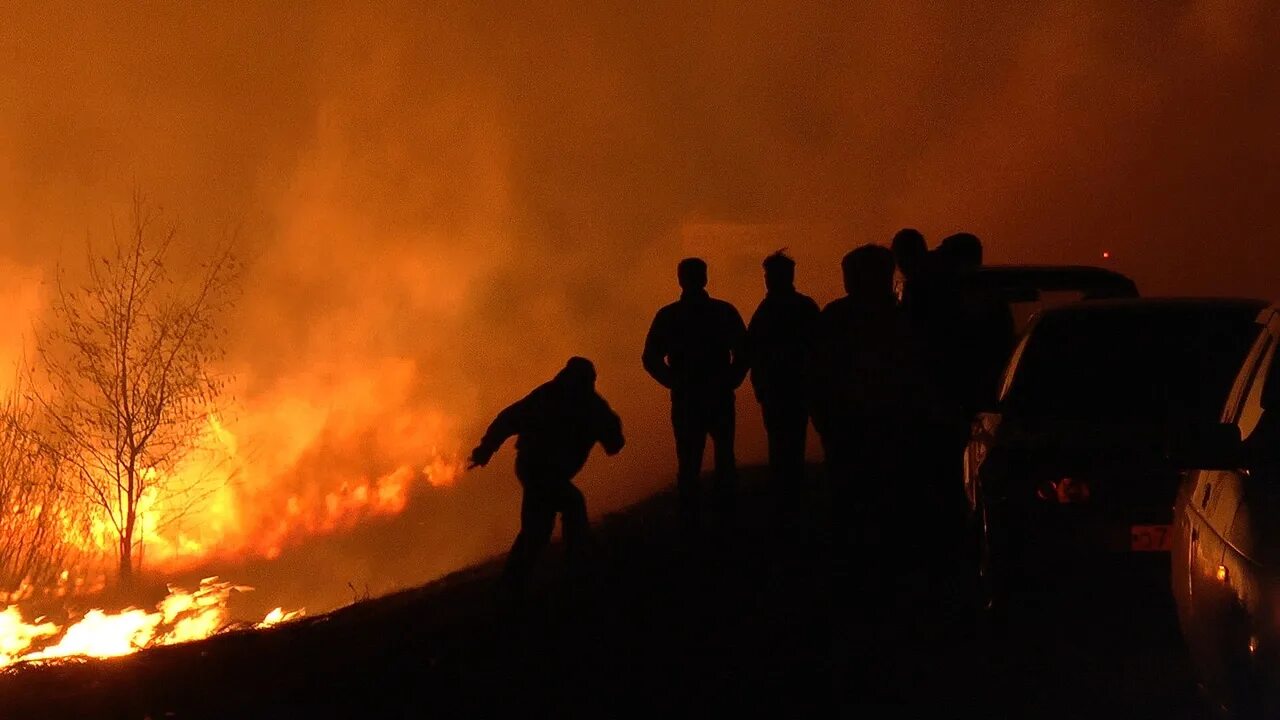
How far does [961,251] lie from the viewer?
12773mm

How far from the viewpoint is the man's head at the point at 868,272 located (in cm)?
1007

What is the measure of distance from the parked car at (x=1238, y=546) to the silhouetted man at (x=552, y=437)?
6.02 m

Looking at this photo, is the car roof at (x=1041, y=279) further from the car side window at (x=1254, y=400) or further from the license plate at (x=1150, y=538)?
the car side window at (x=1254, y=400)

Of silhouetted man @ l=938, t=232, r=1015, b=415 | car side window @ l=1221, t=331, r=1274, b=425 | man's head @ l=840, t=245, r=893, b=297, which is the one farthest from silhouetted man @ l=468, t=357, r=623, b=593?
car side window @ l=1221, t=331, r=1274, b=425

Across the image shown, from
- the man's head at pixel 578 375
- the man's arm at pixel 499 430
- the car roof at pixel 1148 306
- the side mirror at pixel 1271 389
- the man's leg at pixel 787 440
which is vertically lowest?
the side mirror at pixel 1271 389

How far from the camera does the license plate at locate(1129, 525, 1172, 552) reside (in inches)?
348

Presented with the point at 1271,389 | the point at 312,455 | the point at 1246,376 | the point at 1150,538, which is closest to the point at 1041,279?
the point at 1150,538

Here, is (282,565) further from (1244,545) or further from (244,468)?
(1244,545)

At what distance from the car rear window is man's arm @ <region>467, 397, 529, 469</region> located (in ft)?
13.6

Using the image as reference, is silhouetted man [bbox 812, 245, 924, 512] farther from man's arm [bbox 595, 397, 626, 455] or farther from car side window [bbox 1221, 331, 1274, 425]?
man's arm [bbox 595, 397, 626, 455]

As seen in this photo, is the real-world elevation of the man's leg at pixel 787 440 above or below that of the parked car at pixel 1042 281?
below

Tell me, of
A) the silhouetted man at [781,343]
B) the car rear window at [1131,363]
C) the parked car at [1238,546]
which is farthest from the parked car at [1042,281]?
the parked car at [1238,546]

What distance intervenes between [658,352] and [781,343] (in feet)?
3.09

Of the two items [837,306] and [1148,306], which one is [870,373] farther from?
[1148,306]
